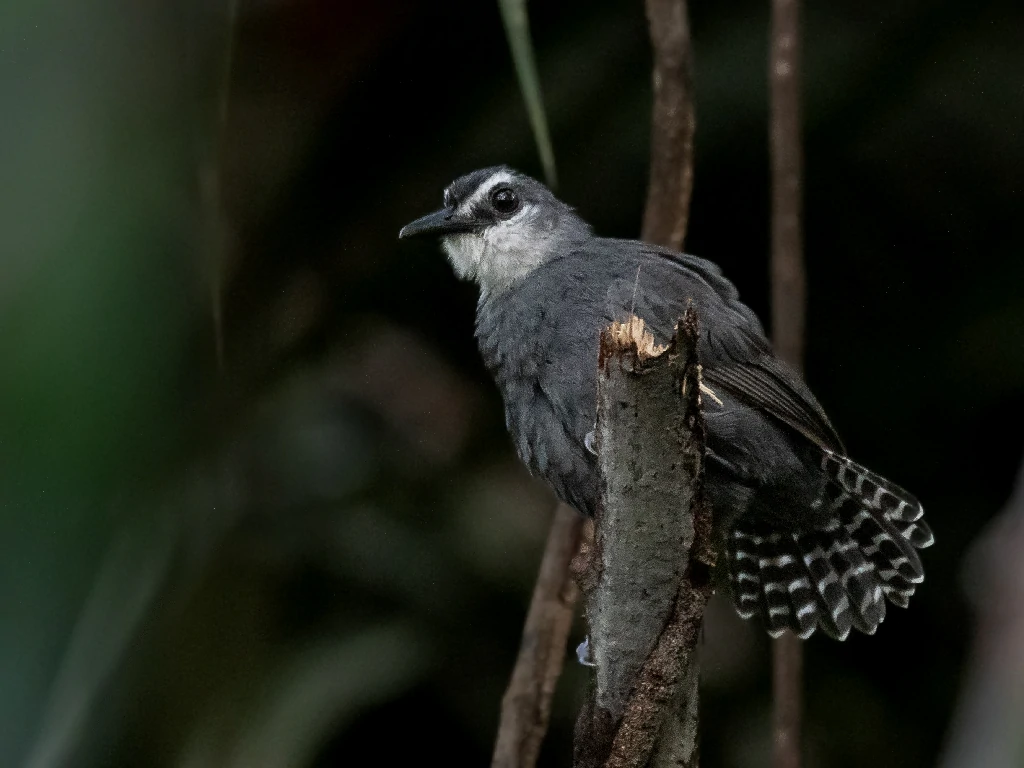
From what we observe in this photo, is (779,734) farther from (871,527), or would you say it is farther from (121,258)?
(121,258)

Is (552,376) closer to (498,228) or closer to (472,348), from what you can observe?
(498,228)

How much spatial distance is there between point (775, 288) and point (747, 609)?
38.5 inches

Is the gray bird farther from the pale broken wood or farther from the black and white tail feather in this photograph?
the pale broken wood

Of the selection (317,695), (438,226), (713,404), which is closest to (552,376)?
(713,404)

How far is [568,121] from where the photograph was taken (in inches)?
171

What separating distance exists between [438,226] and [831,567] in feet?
5.04

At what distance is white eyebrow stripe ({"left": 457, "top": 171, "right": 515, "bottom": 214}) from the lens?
3.54 m

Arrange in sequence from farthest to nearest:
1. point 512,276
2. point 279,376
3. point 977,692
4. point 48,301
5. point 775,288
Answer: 1. point 279,376
2. point 775,288
3. point 512,276
4. point 48,301
5. point 977,692

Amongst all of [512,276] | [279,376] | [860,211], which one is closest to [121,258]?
[512,276]

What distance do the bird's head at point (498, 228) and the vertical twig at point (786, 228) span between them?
61 cm

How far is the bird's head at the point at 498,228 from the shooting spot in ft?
11.3

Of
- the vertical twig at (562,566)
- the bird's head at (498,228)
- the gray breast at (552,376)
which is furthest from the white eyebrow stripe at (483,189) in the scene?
the gray breast at (552,376)

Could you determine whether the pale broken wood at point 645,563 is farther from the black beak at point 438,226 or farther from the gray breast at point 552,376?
→ the black beak at point 438,226

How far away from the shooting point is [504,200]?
3.58 m
